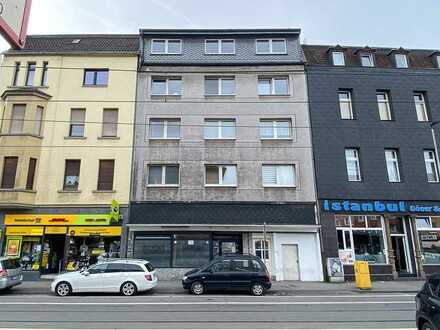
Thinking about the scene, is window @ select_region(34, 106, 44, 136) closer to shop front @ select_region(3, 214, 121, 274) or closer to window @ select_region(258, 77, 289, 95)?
shop front @ select_region(3, 214, 121, 274)

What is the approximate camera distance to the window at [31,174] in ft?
59.2

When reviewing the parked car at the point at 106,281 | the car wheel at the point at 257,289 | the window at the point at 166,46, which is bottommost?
the car wheel at the point at 257,289

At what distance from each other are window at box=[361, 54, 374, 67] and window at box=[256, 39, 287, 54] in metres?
5.45

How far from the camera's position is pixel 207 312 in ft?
30.9

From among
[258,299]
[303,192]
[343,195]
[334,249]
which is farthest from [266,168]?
[258,299]

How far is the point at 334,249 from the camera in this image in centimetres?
1758

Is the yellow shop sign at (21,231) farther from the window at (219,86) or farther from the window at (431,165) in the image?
the window at (431,165)

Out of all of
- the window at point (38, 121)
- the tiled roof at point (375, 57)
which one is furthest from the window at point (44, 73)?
the tiled roof at point (375, 57)

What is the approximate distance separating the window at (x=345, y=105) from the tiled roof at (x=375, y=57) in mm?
2088

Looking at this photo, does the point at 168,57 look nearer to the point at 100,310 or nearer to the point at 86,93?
the point at 86,93

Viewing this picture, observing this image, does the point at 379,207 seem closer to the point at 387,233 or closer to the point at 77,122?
the point at 387,233

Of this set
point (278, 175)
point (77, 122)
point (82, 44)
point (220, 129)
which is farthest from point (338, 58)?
point (77, 122)

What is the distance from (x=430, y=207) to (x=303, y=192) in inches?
300

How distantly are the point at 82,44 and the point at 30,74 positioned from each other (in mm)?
3963
